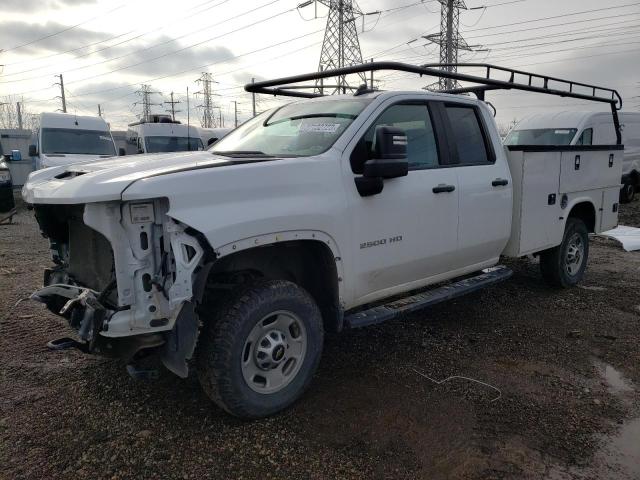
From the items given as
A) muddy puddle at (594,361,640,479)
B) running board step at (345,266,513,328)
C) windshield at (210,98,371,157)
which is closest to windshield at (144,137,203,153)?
windshield at (210,98,371,157)

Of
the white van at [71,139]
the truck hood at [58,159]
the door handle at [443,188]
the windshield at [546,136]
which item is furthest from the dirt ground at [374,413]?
the windshield at [546,136]

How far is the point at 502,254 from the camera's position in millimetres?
5043

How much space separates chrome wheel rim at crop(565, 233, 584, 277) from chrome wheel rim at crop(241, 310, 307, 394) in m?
4.09

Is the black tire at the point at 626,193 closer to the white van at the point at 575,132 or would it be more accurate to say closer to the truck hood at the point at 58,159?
the white van at the point at 575,132

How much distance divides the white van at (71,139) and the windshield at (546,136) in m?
11.2

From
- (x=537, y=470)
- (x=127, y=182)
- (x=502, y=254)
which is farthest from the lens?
(x=502, y=254)

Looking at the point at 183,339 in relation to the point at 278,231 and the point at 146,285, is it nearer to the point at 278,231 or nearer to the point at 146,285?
the point at 146,285

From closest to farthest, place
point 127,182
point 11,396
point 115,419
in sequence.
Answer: point 127,182
point 115,419
point 11,396

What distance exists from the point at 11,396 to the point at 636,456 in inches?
154

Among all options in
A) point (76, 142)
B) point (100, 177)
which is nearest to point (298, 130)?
point (100, 177)

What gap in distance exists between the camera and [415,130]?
4.14 m

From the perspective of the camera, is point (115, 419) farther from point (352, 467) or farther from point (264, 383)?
point (352, 467)

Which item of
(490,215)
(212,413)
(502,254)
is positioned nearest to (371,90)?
(490,215)

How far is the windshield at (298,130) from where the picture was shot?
3.65 m
